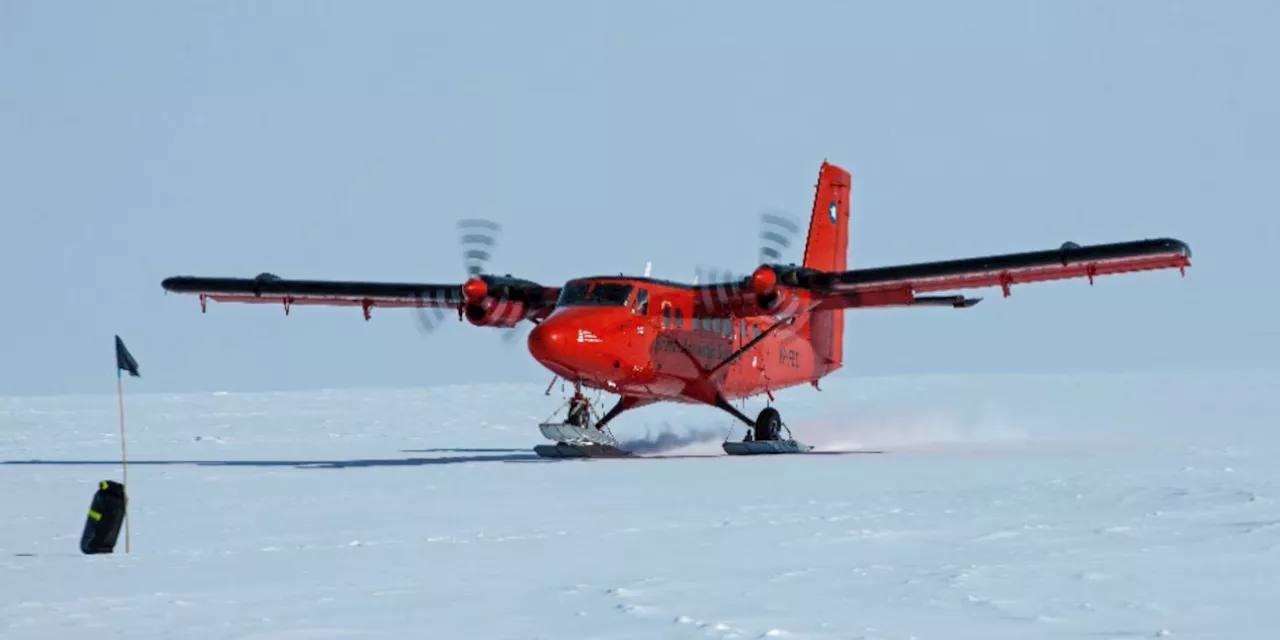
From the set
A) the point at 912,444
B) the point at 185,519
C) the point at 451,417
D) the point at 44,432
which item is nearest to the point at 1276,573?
the point at 185,519

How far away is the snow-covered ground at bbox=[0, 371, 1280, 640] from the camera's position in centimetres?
877

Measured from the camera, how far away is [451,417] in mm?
48312

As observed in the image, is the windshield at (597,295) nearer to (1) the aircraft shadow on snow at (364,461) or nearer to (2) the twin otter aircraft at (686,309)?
(2) the twin otter aircraft at (686,309)

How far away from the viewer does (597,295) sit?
24.9 metres

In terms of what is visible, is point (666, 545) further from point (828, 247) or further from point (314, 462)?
point (828, 247)

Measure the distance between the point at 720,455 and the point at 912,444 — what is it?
4.76 m

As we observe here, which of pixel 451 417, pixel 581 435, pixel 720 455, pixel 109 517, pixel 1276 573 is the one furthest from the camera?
pixel 451 417

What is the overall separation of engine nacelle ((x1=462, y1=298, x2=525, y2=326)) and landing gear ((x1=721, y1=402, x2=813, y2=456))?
4.01 metres

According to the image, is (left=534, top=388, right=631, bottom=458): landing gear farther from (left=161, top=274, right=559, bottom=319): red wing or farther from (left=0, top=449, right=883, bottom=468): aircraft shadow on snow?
(left=161, top=274, right=559, bottom=319): red wing

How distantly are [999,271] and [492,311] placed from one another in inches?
339

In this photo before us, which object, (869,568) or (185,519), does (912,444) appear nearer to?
(185,519)

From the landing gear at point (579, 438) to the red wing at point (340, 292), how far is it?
9.09 feet

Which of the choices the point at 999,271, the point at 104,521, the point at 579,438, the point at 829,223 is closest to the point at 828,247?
the point at 829,223

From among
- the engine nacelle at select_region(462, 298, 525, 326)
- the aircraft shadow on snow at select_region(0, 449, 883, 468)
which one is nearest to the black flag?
the aircraft shadow on snow at select_region(0, 449, 883, 468)
